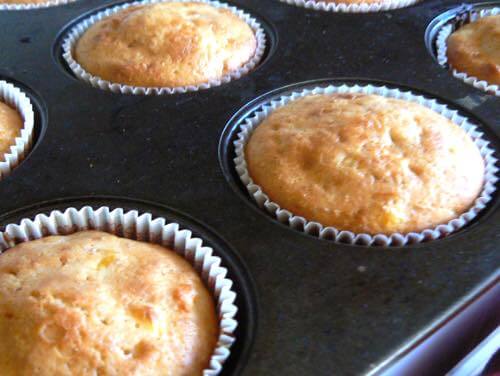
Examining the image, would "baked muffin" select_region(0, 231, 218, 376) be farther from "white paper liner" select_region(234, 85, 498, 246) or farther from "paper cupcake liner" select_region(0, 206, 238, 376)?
"white paper liner" select_region(234, 85, 498, 246)

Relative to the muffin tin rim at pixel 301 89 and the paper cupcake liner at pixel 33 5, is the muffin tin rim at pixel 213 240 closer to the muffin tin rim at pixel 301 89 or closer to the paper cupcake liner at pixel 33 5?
the muffin tin rim at pixel 301 89

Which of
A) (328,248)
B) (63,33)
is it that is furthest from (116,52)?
(328,248)

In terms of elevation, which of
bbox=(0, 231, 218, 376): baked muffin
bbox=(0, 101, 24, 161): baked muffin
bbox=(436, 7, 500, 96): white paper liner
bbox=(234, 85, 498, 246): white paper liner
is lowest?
bbox=(0, 231, 218, 376): baked muffin

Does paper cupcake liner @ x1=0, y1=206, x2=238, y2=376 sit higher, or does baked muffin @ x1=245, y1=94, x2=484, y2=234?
baked muffin @ x1=245, y1=94, x2=484, y2=234

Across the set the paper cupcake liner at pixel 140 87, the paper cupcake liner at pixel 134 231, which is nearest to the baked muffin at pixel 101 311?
the paper cupcake liner at pixel 134 231

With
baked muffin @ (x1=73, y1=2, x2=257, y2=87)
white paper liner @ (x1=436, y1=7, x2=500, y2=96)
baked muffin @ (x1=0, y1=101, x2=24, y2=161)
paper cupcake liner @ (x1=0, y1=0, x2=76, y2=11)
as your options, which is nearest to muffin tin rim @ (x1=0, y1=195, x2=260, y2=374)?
baked muffin @ (x1=0, y1=101, x2=24, y2=161)

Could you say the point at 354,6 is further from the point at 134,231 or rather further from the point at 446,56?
the point at 134,231

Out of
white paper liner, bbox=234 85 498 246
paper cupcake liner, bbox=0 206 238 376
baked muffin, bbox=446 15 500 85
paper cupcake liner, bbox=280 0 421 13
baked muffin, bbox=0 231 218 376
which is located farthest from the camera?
paper cupcake liner, bbox=280 0 421 13
